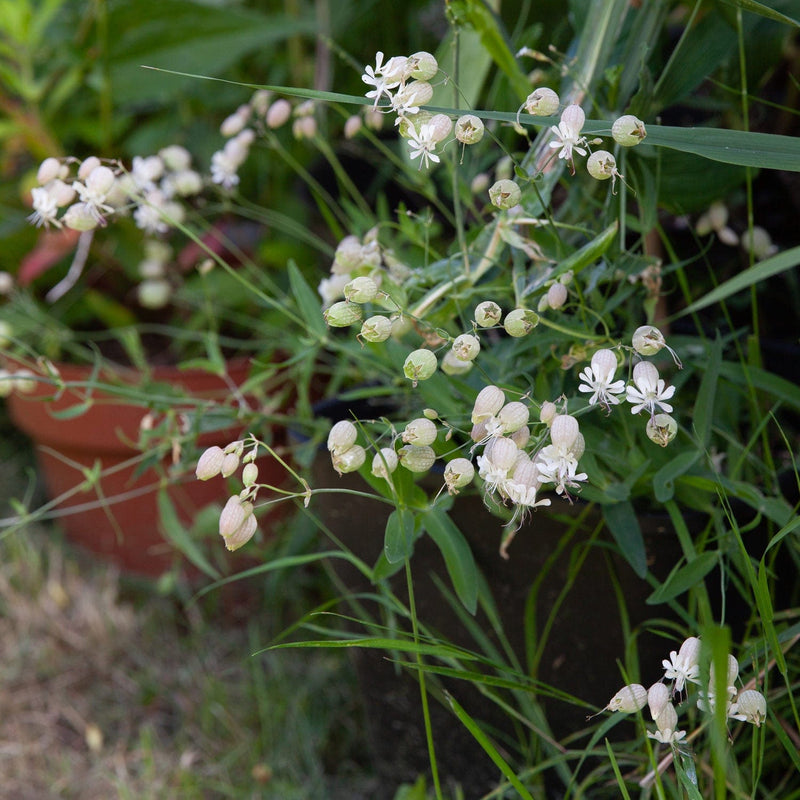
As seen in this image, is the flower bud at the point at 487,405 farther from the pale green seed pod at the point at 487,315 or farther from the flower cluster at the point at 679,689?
the flower cluster at the point at 679,689

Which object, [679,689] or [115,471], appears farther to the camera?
[115,471]

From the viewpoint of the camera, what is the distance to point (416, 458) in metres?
0.47

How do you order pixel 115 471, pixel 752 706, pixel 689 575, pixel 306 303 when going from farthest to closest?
pixel 115 471 → pixel 306 303 → pixel 689 575 → pixel 752 706

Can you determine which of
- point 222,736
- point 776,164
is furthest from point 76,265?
point 776,164

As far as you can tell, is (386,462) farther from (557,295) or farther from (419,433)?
(557,295)

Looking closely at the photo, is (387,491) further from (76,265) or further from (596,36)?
(76,265)

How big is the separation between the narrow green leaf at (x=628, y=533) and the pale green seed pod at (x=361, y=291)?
194mm

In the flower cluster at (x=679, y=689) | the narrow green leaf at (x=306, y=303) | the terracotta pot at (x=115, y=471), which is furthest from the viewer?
the terracotta pot at (x=115, y=471)

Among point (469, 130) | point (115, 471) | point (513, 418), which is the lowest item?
point (115, 471)

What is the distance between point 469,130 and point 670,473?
8.9 inches

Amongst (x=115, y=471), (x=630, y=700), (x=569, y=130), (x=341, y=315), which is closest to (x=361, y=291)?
(x=341, y=315)

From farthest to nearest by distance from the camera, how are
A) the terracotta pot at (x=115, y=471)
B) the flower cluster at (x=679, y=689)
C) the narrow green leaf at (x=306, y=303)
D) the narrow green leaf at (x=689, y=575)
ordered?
the terracotta pot at (x=115, y=471) < the narrow green leaf at (x=306, y=303) < the narrow green leaf at (x=689, y=575) < the flower cluster at (x=679, y=689)

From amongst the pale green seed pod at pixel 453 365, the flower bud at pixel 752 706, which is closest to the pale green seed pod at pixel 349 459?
the pale green seed pod at pixel 453 365

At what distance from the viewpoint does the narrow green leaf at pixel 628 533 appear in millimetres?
520
